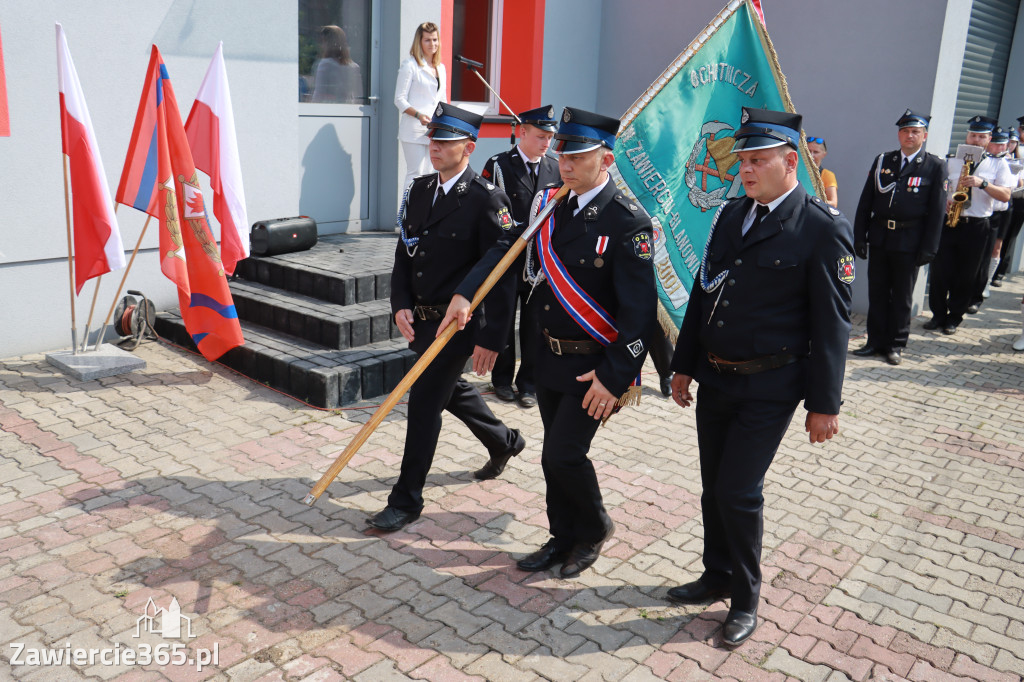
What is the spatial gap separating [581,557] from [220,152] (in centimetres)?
431

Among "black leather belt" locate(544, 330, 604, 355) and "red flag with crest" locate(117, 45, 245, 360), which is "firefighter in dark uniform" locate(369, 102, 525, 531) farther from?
"red flag with crest" locate(117, 45, 245, 360)

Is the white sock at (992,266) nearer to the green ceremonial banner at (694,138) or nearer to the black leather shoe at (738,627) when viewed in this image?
the green ceremonial banner at (694,138)

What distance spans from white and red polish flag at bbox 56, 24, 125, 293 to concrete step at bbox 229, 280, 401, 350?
49.7 inches

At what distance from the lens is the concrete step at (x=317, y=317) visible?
22.0 feet

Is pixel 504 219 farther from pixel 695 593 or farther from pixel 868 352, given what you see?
pixel 868 352

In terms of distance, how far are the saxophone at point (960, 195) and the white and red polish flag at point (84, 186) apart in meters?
8.37

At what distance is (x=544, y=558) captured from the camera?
421 centimetres

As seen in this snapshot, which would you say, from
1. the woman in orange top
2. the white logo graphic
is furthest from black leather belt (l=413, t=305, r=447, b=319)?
the woman in orange top

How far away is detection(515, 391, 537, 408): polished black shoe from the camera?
21.7 ft

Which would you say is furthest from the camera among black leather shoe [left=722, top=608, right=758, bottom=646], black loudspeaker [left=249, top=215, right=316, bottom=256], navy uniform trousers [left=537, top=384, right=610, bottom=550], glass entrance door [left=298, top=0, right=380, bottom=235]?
glass entrance door [left=298, top=0, right=380, bottom=235]

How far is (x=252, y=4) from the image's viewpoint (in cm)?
773

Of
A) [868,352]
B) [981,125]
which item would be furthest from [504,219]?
[981,125]

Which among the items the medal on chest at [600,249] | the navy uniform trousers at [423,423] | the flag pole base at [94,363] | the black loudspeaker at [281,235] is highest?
the medal on chest at [600,249]

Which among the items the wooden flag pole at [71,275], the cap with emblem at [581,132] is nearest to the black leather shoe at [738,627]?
the cap with emblem at [581,132]
